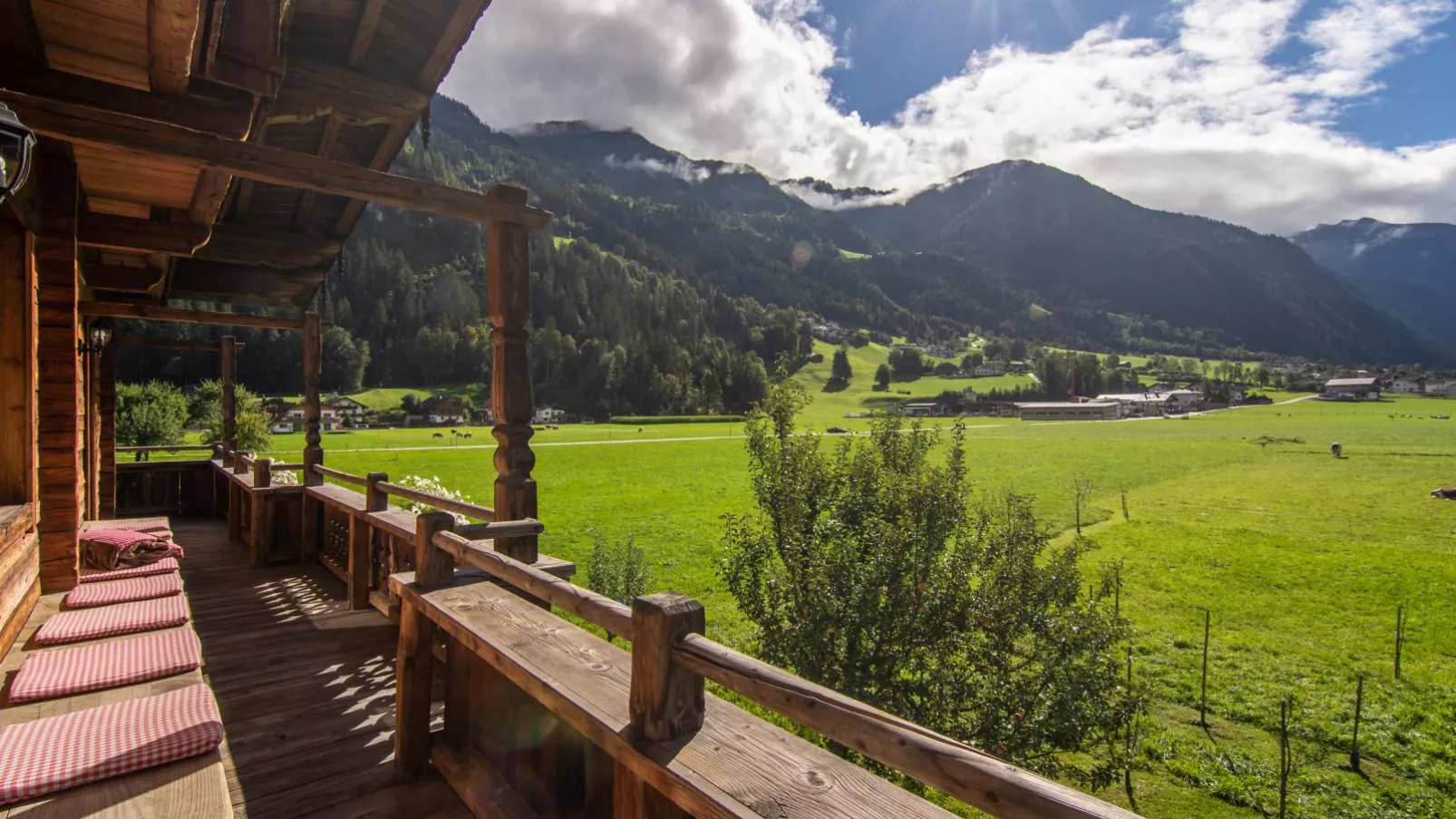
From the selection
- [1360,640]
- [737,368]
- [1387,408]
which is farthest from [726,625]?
[1387,408]

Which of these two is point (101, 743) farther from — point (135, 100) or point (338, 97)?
point (338, 97)

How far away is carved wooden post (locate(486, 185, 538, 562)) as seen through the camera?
16.4 feet

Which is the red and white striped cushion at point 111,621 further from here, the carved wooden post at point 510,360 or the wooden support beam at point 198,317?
the wooden support beam at point 198,317

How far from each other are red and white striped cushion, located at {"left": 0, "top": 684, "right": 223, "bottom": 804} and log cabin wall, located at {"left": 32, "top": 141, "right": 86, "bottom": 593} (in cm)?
307

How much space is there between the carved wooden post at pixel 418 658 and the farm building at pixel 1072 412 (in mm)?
112887

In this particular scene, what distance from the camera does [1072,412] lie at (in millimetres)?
106438

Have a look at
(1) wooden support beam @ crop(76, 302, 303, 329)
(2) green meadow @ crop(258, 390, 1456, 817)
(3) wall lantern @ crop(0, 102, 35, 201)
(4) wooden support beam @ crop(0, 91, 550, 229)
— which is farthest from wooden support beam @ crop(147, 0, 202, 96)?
(2) green meadow @ crop(258, 390, 1456, 817)

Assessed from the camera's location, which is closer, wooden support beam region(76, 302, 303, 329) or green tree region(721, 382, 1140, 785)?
green tree region(721, 382, 1140, 785)

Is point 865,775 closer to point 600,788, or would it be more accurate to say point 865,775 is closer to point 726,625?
point 600,788

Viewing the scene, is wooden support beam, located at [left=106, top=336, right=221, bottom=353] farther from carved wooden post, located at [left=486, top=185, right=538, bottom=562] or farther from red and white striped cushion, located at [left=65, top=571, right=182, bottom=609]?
carved wooden post, located at [left=486, top=185, right=538, bottom=562]

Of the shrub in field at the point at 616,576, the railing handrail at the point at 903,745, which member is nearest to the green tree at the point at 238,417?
the shrub in field at the point at 616,576

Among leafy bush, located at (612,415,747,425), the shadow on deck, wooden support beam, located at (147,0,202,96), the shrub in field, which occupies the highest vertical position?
wooden support beam, located at (147,0,202,96)

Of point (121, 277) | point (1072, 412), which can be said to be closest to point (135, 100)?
point (121, 277)

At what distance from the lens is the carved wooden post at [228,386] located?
11719 millimetres
